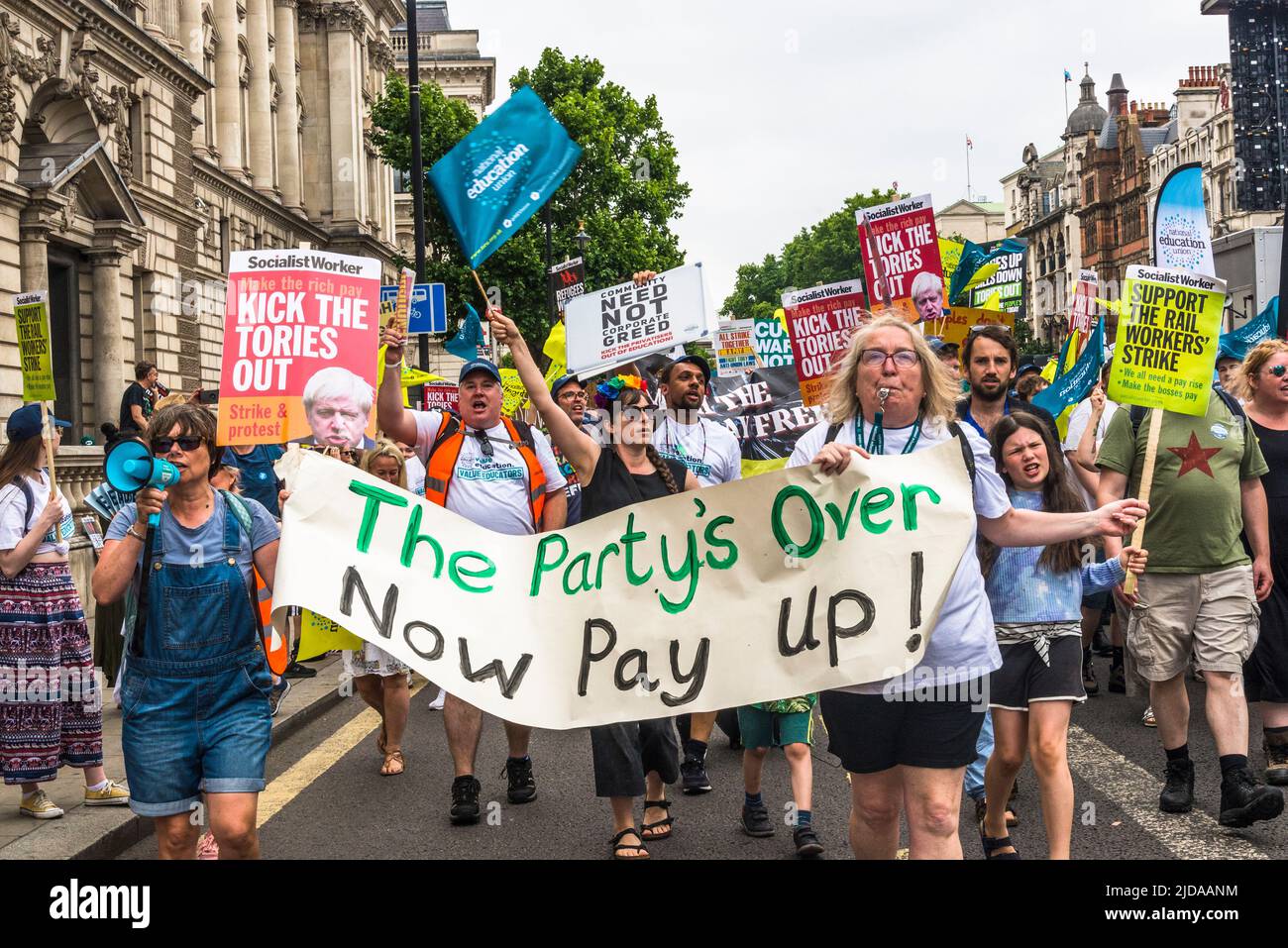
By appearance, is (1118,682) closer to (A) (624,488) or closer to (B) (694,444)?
(B) (694,444)

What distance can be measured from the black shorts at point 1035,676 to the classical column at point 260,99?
4120 centimetres

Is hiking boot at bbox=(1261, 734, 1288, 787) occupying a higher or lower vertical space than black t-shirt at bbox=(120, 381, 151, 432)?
lower

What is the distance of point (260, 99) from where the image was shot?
4334cm

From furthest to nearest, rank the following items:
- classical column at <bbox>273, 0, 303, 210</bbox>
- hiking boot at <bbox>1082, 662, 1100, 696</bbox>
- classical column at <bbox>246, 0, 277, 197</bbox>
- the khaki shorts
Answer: classical column at <bbox>273, 0, 303, 210</bbox> → classical column at <bbox>246, 0, 277, 197</bbox> → hiking boot at <bbox>1082, 662, 1100, 696</bbox> → the khaki shorts

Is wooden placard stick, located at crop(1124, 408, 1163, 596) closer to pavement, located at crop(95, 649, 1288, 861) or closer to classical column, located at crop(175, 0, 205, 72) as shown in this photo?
pavement, located at crop(95, 649, 1288, 861)

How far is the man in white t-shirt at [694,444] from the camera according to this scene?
647cm

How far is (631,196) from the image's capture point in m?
47.8

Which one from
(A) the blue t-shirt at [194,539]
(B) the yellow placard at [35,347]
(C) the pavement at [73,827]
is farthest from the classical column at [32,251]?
(A) the blue t-shirt at [194,539]

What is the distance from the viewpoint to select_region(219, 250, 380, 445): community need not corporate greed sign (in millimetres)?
4730

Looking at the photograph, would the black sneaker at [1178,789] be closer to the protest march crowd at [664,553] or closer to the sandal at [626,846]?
the protest march crowd at [664,553]

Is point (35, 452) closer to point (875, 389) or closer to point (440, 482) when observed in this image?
point (440, 482)

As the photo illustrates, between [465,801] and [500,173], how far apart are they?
2692 millimetres

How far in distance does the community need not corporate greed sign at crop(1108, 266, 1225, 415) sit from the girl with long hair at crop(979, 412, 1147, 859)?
0.67m

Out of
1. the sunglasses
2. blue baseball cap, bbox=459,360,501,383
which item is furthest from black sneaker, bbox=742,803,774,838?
the sunglasses
